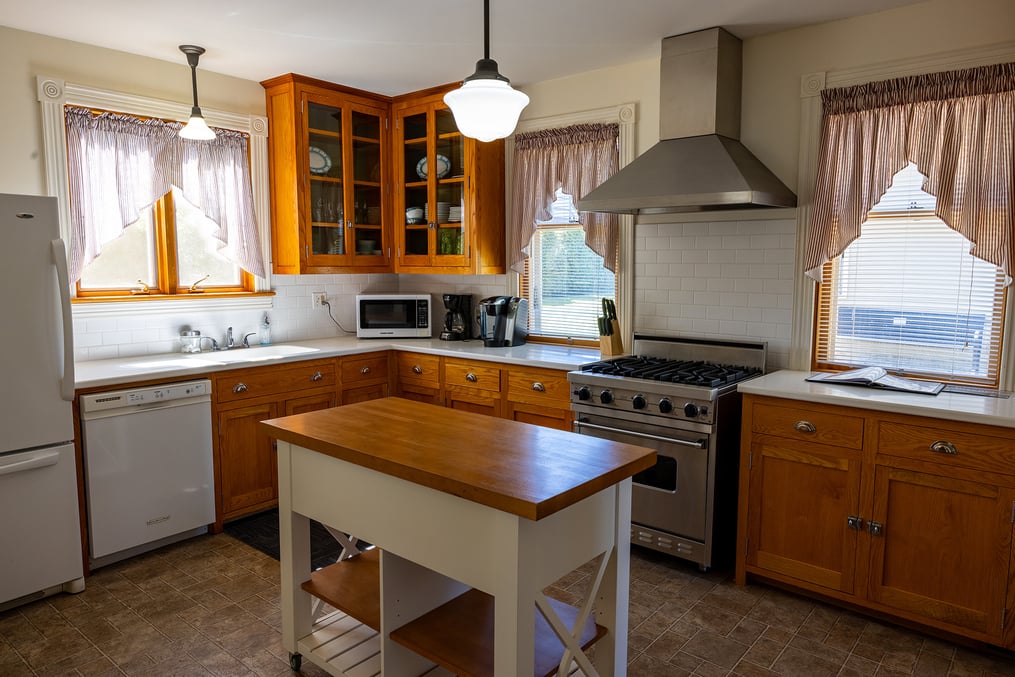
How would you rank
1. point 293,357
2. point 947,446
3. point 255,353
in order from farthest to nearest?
point 255,353
point 293,357
point 947,446

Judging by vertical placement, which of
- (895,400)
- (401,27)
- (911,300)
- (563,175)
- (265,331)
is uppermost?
(401,27)

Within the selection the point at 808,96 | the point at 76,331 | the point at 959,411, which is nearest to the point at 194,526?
the point at 76,331

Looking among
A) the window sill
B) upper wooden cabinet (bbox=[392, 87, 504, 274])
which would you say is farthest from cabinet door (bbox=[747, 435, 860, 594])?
the window sill

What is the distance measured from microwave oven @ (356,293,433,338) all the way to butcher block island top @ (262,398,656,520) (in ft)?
7.20

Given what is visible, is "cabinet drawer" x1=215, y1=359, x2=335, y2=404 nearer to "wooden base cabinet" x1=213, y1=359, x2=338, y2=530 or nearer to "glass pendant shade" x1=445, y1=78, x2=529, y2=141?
"wooden base cabinet" x1=213, y1=359, x2=338, y2=530

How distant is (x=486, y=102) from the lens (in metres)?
2.07

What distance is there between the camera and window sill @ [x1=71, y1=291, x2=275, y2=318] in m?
3.77

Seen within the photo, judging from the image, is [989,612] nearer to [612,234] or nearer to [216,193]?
[612,234]

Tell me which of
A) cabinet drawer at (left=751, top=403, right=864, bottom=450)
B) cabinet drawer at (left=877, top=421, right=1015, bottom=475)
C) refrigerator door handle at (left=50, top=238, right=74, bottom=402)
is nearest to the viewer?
cabinet drawer at (left=877, top=421, right=1015, bottom=475)

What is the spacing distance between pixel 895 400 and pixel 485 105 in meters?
2.01

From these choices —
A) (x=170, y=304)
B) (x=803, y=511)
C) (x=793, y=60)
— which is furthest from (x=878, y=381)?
(x=170, y=304)

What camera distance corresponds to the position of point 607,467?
1.96 m

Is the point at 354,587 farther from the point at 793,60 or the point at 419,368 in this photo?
the point at 793,60

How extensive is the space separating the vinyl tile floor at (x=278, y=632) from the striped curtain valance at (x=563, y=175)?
196cm
